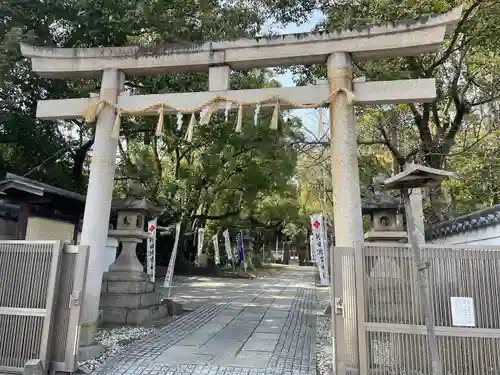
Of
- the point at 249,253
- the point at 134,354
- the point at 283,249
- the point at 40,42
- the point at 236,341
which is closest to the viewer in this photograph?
the point at 134,354

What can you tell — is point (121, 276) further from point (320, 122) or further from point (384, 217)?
point (384, 217)

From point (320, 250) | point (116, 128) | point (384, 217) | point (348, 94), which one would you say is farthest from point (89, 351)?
point (320, 250)

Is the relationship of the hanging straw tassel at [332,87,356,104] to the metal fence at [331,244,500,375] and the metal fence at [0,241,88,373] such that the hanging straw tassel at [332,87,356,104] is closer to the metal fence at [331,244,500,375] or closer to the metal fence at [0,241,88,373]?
the metal fence at [331,244,500,375]

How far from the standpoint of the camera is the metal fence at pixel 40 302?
5250mm

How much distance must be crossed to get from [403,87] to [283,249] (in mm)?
46021

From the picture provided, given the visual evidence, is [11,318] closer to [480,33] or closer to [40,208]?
[40,208]

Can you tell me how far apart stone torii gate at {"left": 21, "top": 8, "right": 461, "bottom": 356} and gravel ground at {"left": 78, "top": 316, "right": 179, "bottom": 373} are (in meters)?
0.44

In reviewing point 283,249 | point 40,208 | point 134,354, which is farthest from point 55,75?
point 283,249

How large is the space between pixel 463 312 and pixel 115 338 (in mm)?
6097

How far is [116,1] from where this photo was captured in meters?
10.8

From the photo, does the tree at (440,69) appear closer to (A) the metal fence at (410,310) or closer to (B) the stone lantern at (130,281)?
(A) the metal fence at (410,310)

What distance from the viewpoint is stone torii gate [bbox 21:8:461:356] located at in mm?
6492

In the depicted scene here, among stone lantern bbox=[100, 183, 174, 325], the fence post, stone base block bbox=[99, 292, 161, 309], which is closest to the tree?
the fence post

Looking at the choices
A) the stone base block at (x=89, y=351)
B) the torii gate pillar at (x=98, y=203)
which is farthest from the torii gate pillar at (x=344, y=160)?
the stone base block at (x=89, y=351)
